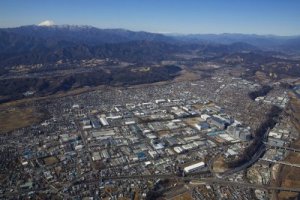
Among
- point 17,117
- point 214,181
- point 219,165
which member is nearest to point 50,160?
point 214,181

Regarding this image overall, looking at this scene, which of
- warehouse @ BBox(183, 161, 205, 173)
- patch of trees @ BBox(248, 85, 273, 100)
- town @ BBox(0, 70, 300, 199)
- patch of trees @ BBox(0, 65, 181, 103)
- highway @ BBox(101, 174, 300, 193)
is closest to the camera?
town @ BBox(0, 70, 300, 199)

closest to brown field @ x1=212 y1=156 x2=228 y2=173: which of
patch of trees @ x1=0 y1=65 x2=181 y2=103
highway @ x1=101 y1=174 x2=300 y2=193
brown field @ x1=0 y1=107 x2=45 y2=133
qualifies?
highway @ x1=101 y1=174 x2=300 y2=193

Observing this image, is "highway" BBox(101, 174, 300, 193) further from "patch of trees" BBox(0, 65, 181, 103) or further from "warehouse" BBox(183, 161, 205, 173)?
"patch of trees" BBox(0, 65, 181, 103)

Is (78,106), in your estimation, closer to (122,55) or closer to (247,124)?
(247,124)

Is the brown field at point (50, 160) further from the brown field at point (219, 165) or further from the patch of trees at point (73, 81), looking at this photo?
the patch of trees at point (73, 81)

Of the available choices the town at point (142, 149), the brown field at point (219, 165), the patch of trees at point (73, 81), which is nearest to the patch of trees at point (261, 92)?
the town at point (142, 149)

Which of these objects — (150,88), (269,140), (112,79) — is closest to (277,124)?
(269,140)

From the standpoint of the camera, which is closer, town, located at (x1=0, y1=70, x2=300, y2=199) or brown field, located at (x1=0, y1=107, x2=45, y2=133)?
town, located at (x1=0, y1=70, x2=300, y2=199)

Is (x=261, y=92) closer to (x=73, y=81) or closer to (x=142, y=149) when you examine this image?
(x=142, y=149)
